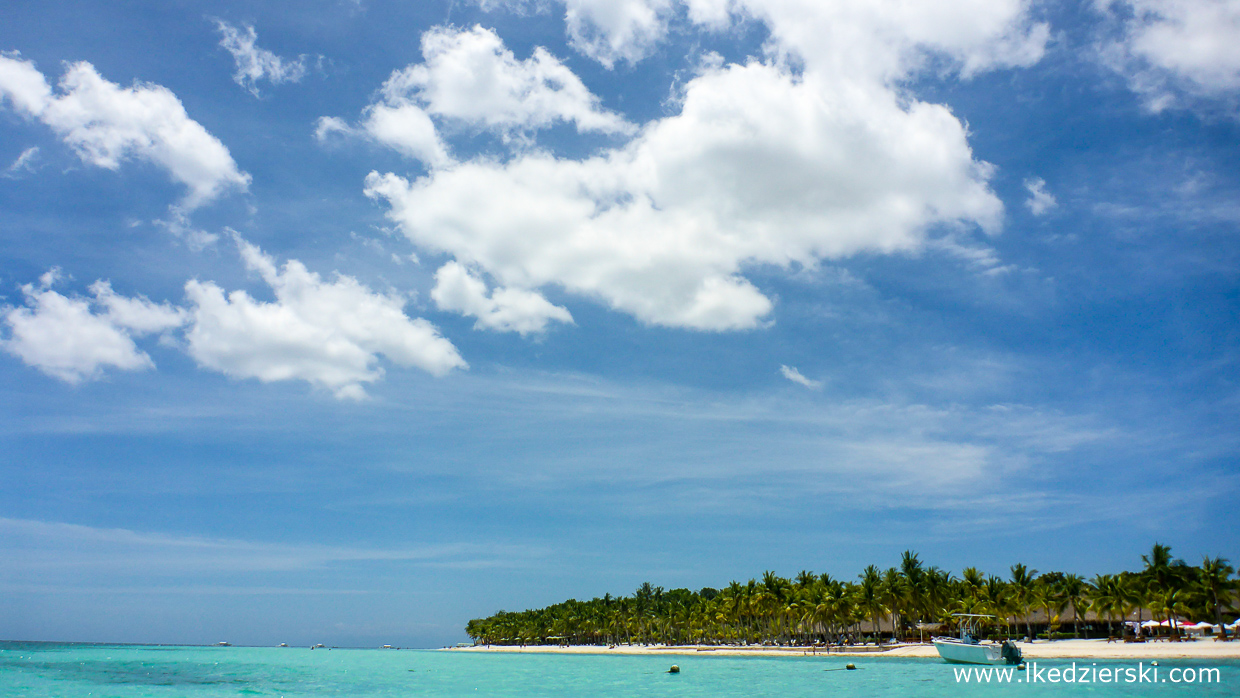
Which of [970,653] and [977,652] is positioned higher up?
[977,652]

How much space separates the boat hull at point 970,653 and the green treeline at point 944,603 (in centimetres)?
1845

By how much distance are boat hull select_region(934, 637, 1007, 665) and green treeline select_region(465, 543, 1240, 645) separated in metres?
18.5

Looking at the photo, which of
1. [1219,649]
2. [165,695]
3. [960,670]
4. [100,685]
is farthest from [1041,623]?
[100,685]

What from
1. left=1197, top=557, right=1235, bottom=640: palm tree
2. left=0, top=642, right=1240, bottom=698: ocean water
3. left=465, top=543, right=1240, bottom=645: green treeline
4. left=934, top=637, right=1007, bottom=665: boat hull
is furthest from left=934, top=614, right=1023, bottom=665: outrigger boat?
left=1197, top=557, right=1235, bottom=640: palm tree

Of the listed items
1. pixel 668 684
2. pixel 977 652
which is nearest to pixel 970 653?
Result: pixel 977 652

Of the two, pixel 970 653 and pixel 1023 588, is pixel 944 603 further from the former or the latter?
pixel 970 653

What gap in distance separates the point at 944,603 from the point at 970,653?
1389 inches

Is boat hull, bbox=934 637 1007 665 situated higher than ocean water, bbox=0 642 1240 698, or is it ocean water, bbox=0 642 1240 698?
boat hull, bbox=934 637 1007 665

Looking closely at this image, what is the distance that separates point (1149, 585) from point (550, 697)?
66238 mm

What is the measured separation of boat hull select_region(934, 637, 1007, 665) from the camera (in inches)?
1984

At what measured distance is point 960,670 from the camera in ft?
175

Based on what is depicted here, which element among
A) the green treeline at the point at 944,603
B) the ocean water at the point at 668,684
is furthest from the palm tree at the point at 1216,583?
the ocean water at the point at 668,684

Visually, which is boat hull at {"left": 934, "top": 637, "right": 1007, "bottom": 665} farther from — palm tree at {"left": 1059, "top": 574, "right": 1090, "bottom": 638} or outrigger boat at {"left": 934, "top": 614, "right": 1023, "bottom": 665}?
palm tree at {"left": 1059, "top": 574, "right": 1090, "bottom": 638}

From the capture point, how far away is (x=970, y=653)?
51375 millimetres
